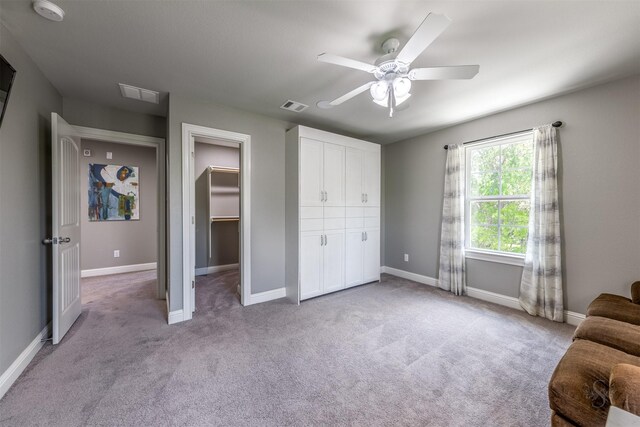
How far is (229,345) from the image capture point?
2.25 m

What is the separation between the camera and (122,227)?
4570 mm

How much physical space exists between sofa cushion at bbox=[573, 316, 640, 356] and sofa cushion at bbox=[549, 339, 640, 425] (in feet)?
0.49

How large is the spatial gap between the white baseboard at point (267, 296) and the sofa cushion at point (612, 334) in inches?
113

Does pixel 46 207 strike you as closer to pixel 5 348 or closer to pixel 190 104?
pixel 5 348

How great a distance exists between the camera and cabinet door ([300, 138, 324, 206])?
3.26m

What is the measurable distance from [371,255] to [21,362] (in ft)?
12.3

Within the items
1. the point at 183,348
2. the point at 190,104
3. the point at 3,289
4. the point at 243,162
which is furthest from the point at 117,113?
the point at 183,348

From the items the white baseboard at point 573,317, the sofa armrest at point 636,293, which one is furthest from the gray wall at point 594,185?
the sofa armrest at point 636,293

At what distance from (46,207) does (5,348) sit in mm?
1270

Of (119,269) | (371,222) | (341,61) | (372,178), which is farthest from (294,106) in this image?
(119,269)

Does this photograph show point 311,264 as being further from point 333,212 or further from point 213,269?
point 213,269

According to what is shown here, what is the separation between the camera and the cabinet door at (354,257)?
375 cm

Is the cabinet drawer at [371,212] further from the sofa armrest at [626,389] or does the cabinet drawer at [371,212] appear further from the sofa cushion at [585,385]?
the sofa armrest at [626,389]

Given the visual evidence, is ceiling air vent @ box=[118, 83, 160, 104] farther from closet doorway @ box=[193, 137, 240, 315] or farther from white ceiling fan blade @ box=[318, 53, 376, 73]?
white ceiling fan blade @ box=[318, 53, 376, 73]
